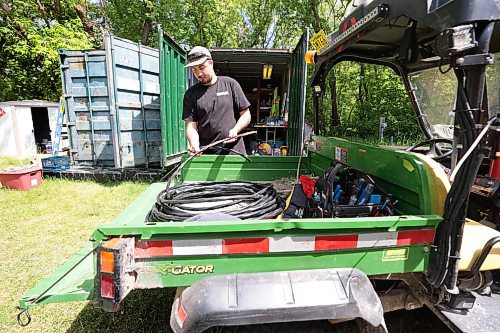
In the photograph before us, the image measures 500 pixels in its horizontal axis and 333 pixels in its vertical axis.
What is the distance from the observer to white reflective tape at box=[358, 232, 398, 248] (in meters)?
1.42

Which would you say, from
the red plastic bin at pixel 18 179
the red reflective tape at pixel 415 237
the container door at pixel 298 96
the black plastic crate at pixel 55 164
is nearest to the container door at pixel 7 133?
the black plastic crate at pixel 55 164

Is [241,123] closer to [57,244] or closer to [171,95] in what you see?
[57,244]

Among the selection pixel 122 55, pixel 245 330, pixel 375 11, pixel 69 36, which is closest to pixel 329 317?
pixel 245 330

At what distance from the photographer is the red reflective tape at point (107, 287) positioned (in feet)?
4.15

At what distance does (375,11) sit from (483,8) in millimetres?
515

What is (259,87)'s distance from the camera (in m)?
10.5

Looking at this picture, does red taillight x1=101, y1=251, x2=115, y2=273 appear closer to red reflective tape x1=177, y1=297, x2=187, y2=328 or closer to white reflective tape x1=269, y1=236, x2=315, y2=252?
red reflective tape x1=177, y1=297, x2=187, y2=328

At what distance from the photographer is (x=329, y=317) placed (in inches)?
50.5

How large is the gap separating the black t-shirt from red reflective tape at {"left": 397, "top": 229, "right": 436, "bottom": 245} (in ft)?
7.07

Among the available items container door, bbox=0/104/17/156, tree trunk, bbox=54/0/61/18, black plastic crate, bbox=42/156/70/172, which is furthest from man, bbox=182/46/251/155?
tree trunk, bbox=54/0/61/18

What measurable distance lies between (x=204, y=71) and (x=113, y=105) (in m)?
3.81

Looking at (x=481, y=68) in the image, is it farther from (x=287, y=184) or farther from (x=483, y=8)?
(x=287, y=184)

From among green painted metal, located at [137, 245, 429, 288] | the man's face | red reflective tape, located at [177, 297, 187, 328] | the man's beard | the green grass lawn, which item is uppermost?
the man's face

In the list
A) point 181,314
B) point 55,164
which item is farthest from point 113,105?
point 181,314
